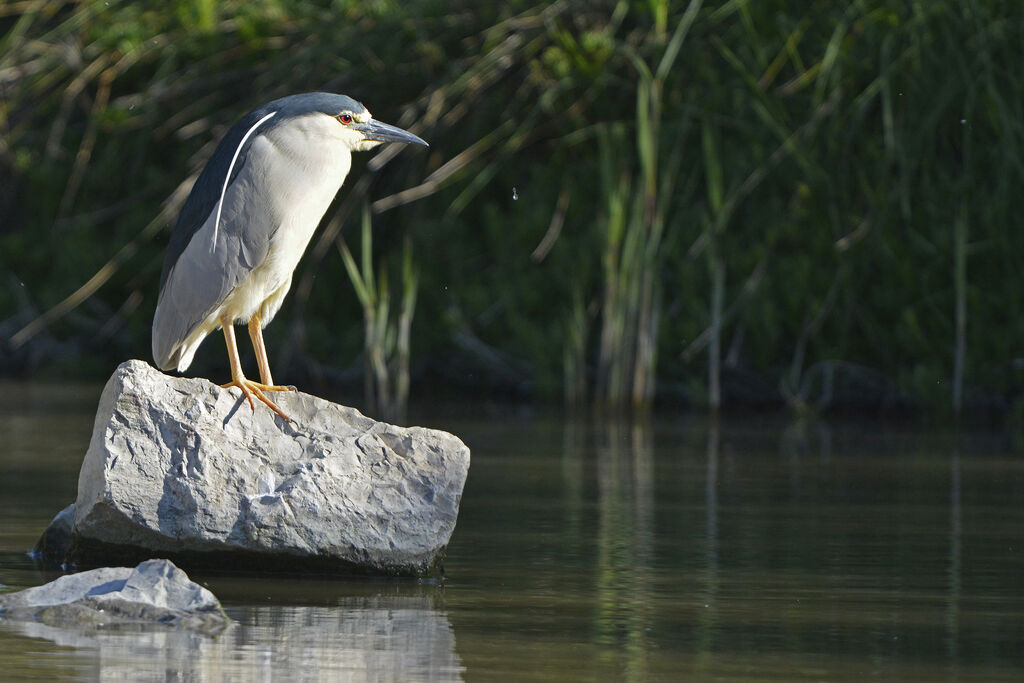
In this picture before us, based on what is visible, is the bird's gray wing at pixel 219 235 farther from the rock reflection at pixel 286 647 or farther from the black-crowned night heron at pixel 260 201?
the rock reflection at pixel 286 647

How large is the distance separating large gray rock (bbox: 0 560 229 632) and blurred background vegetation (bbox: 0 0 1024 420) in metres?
5.15

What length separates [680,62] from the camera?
10.1 m

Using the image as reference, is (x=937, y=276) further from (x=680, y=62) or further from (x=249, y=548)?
(x=249, y=548)

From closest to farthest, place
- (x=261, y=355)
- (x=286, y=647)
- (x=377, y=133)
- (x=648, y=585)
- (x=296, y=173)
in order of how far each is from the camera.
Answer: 1. (x=286, y=647)
2. (x=648, y=585)
3. (x=296, y=173)
4. (x=377, y=133)
5. (x=261, y=355)

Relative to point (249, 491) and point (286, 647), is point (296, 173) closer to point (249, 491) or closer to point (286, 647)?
point (249, 491)

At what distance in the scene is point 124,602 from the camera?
369cm

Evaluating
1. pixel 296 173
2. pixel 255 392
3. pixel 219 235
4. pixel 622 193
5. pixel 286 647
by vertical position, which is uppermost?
pixel 622 193

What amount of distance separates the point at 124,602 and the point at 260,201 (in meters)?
1.68

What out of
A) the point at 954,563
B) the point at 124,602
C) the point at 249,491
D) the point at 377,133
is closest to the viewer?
the point at 124,602

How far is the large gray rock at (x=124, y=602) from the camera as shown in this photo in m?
3.67

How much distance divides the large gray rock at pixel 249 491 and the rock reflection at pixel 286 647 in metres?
0.47

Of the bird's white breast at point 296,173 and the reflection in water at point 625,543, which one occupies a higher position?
the bird's white breast at point 296,173

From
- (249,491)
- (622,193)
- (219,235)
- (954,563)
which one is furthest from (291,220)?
(622,193)

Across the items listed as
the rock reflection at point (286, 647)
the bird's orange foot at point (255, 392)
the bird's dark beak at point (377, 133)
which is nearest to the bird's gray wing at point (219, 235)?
the bird's dark beak at point (377, 133)
